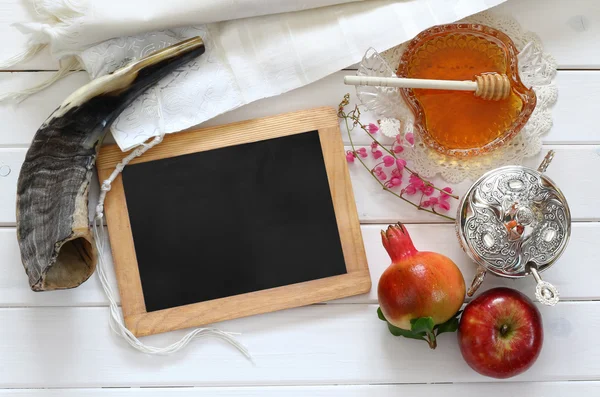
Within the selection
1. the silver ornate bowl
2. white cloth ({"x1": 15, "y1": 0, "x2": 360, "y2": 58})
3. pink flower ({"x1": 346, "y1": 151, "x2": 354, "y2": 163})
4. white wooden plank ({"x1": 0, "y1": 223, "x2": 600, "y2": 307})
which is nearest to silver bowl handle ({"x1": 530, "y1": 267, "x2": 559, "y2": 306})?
the silver ornate bowl

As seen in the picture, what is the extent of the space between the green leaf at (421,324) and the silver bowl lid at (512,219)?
129 mm

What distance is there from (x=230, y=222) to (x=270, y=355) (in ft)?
0.75

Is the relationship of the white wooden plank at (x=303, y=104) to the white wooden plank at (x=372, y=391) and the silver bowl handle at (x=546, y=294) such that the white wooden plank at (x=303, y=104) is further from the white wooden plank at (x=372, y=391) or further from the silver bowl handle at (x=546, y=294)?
the white wooden plank at (x=372, y=391)

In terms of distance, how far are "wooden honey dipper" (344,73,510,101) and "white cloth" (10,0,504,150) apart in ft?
0.30

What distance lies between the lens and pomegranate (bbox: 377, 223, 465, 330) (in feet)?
2.70

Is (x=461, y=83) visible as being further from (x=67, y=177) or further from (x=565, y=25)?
(x=67, y=177)

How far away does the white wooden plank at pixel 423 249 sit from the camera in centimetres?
93

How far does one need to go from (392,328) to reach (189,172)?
0.41 meters

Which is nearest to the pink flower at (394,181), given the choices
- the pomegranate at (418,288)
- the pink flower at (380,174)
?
the pink flower at (380,174)

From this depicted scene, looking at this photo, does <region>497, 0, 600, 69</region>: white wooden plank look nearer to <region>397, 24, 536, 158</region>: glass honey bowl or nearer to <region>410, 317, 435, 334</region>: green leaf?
<region>397, 24, 536, 158</region>: glass honey bowl

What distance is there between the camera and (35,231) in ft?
2.77

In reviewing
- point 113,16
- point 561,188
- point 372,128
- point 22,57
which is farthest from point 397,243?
point 22,57

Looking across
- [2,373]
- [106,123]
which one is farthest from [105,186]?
[2,373]

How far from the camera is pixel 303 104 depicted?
37.6 inches
